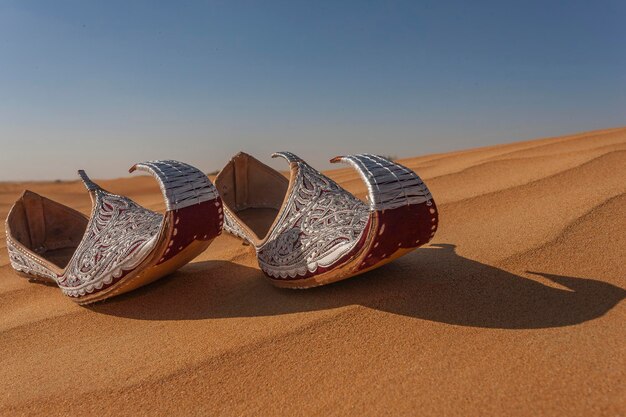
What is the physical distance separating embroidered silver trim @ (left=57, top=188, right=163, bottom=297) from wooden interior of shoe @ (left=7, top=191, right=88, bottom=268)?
63cm

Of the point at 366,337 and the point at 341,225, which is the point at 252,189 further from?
the point at 366,337

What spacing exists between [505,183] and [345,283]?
1.79 metres

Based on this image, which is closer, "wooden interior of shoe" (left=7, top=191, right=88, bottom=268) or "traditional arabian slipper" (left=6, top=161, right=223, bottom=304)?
"traditional arabian slipper" (left=6, top=161, right=223, bottom=304)

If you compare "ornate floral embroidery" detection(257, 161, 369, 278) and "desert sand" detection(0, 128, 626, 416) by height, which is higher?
"ornate floral embroidery" detection(257, 161, 369, 278)

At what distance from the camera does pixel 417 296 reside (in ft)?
4.91

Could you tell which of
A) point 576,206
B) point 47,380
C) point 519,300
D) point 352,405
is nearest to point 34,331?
point 47,380

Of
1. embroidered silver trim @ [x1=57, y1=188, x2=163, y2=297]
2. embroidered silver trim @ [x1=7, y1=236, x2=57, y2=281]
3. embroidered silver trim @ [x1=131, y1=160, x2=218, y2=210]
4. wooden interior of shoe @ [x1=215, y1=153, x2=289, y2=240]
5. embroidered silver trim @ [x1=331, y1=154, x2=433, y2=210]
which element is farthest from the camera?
wooden interior of shoe @ [x1=215, y1=153, x2=289, y2=240]

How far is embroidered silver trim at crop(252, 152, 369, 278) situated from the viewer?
156 centimetres

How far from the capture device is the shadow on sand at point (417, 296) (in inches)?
53.6

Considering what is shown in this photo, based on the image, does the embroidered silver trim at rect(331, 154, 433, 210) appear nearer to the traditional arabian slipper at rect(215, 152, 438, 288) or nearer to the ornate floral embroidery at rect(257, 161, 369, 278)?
the traditional arabian slipper at rect(215, 152, 438, 288)

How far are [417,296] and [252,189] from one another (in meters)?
1.51

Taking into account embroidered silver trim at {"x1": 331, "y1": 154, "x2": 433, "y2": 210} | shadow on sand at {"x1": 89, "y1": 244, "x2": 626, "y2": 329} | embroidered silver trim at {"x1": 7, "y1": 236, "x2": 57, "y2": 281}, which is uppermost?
embroidered silver trim at {"x1": 331, "y1": 154, "x2": 433, "y2": 210}

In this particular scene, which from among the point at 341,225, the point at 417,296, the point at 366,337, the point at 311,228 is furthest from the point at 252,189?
the point at 366,337

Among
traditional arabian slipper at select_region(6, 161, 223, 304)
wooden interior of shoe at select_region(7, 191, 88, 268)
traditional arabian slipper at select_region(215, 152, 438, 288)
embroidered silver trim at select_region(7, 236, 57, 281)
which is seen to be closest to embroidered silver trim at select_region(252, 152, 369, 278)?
traditional arabian slipper at select_region(215, 152, 438, 288)
